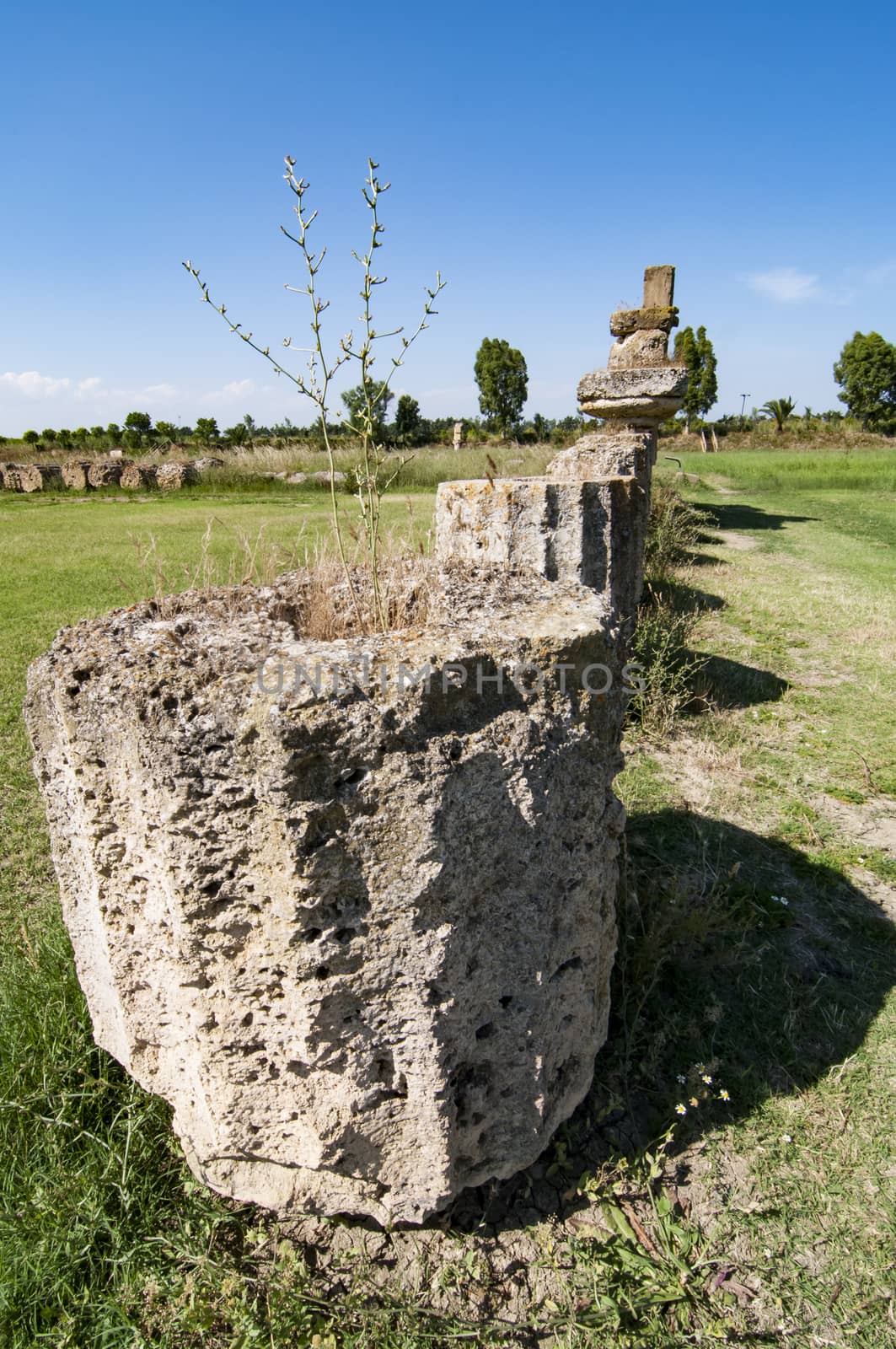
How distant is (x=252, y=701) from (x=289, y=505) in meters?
16.1

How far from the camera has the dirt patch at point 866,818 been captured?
4.04 metres

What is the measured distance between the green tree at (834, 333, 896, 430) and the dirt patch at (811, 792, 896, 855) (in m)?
46.0

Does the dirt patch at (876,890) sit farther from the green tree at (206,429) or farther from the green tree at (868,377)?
the green tree at (868,377)

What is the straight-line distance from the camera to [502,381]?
4025cm

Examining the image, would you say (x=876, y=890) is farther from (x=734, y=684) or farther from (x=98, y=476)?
(x=98, y=476)

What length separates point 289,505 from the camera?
1691cm

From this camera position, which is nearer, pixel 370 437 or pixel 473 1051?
pixel 473 1051

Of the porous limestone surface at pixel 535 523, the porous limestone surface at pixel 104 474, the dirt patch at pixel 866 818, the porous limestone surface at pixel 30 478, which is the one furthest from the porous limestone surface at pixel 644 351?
the porous limestone surface at pixel 30 478

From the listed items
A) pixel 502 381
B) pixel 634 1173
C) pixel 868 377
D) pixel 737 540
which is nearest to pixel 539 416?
pixel 502 381

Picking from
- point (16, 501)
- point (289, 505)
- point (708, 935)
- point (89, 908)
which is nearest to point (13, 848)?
point (89, 908)

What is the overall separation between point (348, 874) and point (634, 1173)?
137 cm

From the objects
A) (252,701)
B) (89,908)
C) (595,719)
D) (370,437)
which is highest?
(370,437)

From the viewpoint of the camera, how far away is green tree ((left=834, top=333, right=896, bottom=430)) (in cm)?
4172

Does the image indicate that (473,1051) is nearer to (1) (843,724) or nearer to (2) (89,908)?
(2) (89,908)
